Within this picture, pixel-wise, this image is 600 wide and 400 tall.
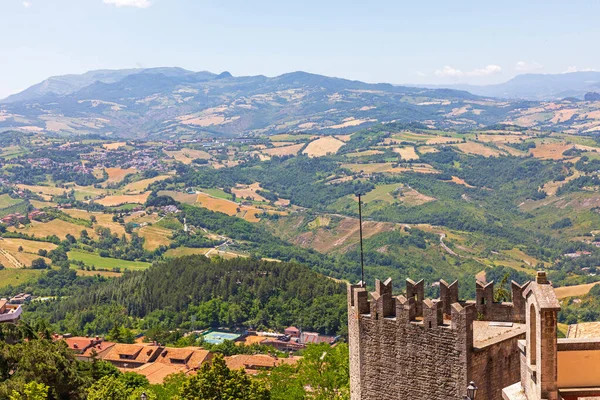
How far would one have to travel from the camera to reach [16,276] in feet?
557

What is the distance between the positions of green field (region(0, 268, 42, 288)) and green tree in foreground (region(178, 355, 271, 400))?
442 ft

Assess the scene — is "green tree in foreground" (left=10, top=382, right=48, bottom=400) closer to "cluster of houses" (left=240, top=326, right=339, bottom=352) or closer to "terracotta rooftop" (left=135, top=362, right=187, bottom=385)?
"terracotta rooftop" (left=135, top=362, right=187, bottom=385)

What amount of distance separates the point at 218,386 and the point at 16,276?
470 ft

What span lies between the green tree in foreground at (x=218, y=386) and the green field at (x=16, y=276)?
13479 cm

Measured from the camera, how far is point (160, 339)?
342ft

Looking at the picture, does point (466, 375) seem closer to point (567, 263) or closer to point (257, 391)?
point (257, 391)

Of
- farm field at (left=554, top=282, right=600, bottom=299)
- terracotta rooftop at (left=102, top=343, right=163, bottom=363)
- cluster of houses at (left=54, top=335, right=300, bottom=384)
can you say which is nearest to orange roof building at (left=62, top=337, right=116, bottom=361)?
cluster of houses at (left=54, top=335, right=300, bottom=384)

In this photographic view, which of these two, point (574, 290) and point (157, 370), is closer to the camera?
point (157, 370)

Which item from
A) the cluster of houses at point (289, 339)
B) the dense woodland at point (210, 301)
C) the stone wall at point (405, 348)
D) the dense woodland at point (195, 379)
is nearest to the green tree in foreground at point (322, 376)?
the dense woodland at point (195, 379)

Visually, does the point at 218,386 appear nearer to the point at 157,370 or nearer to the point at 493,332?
the point at 493,332

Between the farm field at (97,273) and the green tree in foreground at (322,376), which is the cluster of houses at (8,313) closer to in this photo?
the green tree in foreground at (322,376)

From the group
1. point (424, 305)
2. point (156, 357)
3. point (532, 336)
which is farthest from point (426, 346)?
point (156, 357)

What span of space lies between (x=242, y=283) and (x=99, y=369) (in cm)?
8613

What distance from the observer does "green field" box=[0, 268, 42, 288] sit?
166 meters
